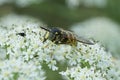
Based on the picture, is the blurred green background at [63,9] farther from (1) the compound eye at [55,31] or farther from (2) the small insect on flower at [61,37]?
(1) the compound eye at [55,31]

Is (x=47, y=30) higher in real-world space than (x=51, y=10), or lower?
lower

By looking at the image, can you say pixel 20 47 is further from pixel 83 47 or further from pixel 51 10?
pixel 51 10

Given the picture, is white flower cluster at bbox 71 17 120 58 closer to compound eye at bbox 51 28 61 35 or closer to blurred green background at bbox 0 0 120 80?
blurred green background at bbox 0 0 120 80

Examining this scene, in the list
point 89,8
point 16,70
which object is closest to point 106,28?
point 89,8

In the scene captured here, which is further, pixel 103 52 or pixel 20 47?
pixel 103 52

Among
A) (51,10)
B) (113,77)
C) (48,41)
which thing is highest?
(51,10)

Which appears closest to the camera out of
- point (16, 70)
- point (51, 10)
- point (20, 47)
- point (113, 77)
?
point (16, 70)

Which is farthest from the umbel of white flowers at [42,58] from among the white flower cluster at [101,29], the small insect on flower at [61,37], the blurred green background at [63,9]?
the blurred green background at [63,9]
